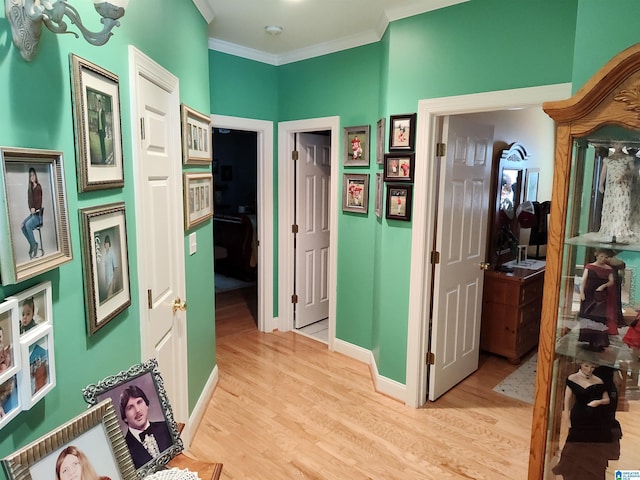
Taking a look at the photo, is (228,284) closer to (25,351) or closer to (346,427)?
(346,427)

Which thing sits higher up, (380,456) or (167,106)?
(167,106)

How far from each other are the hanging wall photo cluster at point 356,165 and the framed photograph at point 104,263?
7.40ft

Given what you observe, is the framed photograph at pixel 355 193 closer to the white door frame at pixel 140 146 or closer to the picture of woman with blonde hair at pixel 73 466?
the white door frame at pixel 140 146

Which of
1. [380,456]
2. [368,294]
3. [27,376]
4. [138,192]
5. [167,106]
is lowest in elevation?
[380,456]

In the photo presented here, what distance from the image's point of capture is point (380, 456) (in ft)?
8.18

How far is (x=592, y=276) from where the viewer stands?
1.54 m

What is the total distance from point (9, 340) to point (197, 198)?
6.01 feet


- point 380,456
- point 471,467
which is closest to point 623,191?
point 471,467

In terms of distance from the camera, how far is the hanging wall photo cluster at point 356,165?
3.48 meters

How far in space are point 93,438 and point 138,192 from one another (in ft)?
3.42

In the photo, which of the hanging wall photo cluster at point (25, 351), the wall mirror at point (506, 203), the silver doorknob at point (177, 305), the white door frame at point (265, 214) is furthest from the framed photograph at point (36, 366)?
the wall mirror at point (506, 203)

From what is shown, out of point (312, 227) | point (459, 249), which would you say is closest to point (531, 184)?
point (459, 249)

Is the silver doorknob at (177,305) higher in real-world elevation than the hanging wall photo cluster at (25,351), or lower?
lower

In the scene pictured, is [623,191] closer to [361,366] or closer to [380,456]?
[380,456]
